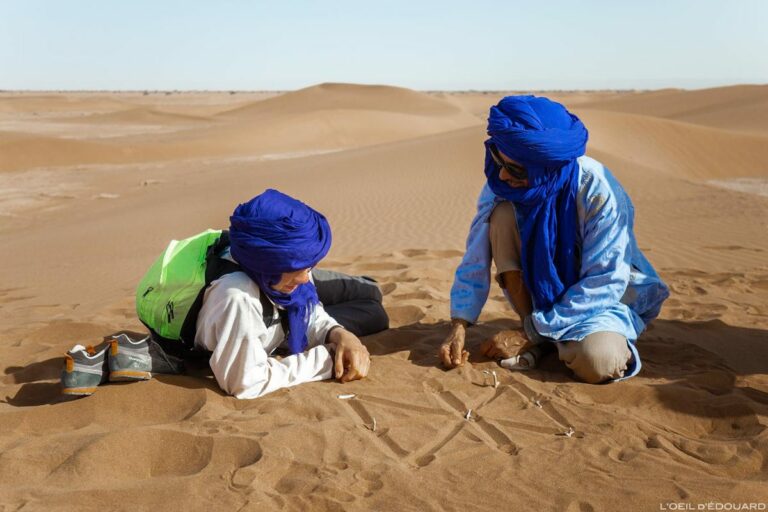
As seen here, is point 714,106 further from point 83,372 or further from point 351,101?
point 83,372

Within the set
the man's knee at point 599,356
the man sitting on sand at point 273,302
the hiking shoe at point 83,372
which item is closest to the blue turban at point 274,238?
the man sitting on sand at point 273,302

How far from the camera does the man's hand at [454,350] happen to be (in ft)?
13.0

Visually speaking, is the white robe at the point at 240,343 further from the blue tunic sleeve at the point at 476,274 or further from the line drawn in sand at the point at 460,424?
the blue tunic sleeve at the point at 476,274

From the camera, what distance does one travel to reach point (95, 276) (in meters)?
7.44

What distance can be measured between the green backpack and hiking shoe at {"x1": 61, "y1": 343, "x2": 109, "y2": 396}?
0.30 metres

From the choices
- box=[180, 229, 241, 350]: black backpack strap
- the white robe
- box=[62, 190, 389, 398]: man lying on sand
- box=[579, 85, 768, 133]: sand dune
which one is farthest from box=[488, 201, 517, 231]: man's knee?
box=[579, 85, 768, 133]: sand dune

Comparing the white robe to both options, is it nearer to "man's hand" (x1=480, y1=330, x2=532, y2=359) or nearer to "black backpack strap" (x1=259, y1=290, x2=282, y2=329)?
"black backpack strap" (x1=259, y1=290, x2=282, y2=329)

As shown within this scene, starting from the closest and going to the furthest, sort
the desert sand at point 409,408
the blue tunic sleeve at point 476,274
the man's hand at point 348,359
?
the desert sand at point 409,408
the man's hand at point 348,359
the blue tunic sleeve at point 476,274

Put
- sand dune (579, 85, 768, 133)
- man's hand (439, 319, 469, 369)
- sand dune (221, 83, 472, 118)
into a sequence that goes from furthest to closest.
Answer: sand dune (221, 83, 472, 118) < sand dune (579, 85, 768, 133) < man's hand (439, 319, 469, 369)

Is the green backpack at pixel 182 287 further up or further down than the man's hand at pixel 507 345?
further up

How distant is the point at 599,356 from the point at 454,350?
0.72 m

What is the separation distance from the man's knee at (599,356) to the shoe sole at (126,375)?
206cm

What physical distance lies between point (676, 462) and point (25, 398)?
3.03 m

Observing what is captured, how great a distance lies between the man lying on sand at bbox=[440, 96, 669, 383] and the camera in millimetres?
3703
